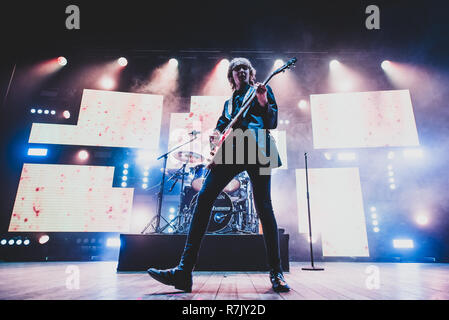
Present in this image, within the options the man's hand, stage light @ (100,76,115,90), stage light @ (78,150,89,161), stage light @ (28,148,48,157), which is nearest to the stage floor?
the man's hand

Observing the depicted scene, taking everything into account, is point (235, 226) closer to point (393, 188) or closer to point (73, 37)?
point (393, 188)

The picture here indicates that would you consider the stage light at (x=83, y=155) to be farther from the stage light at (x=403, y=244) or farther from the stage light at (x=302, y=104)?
the stage light at (x=403, y=244)

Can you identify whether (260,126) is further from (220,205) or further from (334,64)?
(334,64)

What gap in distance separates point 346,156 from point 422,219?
167cm

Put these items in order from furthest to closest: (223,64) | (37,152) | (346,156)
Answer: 1. (223,64)
2. (346,156)
3. (37,152)

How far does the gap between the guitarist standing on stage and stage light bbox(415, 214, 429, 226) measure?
4.23 meters

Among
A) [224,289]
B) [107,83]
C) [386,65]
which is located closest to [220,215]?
[224,289]

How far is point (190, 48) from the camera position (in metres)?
5.08

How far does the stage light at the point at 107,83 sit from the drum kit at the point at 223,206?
2.63 meters

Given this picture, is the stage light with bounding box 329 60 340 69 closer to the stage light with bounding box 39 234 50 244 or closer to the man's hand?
the man's hand

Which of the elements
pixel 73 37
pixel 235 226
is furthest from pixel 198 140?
pixel 73 37

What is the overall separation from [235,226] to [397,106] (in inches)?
163

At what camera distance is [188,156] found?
3838 millimetres

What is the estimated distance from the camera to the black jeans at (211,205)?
137 centimetres
